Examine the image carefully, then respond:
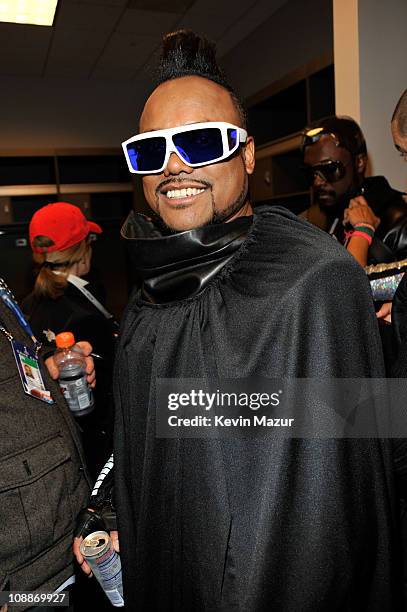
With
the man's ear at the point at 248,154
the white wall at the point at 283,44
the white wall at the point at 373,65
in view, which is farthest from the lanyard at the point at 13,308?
the white wall at the point at 283,44

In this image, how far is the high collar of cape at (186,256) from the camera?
879 mm

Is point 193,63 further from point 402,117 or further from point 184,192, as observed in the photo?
point 402,117

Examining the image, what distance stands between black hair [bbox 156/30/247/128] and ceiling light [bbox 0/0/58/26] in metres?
3.31

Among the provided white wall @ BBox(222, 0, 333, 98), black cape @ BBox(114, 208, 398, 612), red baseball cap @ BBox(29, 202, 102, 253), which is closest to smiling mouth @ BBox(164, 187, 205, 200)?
black cape @ BBox(114, 208, 398, 612)

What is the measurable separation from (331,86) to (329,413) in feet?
9.97

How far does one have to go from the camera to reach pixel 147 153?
36.4 inches

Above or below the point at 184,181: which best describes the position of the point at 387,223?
below

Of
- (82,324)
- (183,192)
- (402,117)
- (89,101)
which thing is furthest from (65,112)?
(183,192)

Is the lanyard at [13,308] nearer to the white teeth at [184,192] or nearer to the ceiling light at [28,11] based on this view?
the white teeth at [184,192]

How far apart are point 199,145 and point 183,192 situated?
0.09 m

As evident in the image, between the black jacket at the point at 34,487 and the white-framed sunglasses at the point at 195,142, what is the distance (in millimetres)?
594

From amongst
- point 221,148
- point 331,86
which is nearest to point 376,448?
point 221,148

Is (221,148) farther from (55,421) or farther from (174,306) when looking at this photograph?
(55,421)

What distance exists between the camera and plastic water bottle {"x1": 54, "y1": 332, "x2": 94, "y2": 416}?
131 centimetres
